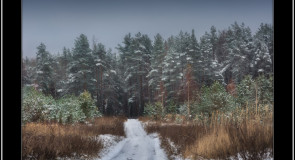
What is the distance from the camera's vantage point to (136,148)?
9.06 m

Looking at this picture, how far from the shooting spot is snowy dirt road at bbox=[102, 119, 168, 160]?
7922 millimetres

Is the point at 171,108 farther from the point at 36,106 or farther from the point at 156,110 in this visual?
the point at 36,106

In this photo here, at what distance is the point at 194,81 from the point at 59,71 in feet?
23.9

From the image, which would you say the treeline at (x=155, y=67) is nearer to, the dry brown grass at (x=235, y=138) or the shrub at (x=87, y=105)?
the shrub at (x=87, y=105)

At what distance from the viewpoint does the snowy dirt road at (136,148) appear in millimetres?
7922

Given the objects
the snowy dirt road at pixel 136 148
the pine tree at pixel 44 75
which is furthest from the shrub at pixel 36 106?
the pine tree at pixel 44 75

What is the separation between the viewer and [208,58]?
40.3 ft

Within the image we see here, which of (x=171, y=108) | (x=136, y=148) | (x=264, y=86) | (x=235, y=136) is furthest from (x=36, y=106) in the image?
(x=264, y=86)

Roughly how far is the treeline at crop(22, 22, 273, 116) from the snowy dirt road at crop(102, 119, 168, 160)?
4.62 feet

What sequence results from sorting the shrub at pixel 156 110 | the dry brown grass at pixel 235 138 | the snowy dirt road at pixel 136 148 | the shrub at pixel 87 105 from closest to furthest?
the dry brown grass at pixel 235 138
the snowy dirt road at pixel 136 148
the shrub at pixel 87 105
the shrub at pixel 156 110

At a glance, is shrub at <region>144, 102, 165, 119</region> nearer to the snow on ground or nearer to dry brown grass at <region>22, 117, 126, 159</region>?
the snow on ground

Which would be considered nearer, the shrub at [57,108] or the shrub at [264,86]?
the shrub at [264,86]

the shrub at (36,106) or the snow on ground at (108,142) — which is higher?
the shrub at (36,106)

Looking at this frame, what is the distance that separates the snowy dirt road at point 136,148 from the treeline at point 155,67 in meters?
1.41
